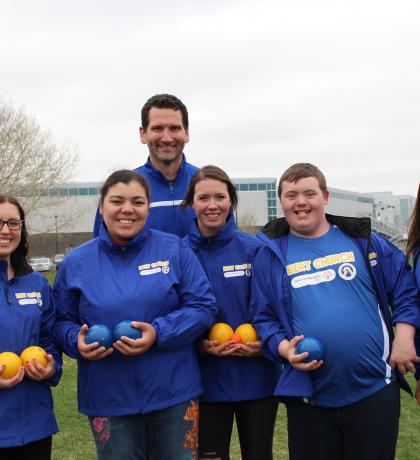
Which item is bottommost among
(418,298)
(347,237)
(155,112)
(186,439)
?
(186,439)

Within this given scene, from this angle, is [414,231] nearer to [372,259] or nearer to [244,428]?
[372,259]

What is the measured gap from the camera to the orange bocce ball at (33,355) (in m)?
3.66

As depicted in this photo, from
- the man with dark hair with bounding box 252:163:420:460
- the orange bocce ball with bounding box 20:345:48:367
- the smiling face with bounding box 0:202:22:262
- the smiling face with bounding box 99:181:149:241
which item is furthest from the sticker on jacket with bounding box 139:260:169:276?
the smiling face with bounding box 0:202:22:262

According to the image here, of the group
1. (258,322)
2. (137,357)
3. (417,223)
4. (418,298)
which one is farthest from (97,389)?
(417,223)

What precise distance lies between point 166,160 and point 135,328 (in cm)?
168

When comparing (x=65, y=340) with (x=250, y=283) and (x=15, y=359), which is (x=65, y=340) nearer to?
(x=15, y=359)

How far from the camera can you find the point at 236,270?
430 cm

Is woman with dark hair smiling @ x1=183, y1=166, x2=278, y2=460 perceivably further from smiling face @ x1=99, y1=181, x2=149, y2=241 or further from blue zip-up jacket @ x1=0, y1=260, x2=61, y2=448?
blue zip-up jacket @ x1=0, y1=260, x2=61, y2=448

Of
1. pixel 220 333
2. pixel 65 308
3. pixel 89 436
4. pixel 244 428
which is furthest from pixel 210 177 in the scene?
pixel 89 436

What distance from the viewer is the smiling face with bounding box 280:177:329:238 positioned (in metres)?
3.90

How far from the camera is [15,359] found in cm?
361

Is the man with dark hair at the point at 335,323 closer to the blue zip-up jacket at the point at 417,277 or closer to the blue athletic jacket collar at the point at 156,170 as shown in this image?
the blue zip-up jacket at the point at 417,277

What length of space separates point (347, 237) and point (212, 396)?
4.98 feet

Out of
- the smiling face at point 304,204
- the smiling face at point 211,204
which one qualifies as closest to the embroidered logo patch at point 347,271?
the smiling face at point 304,204
